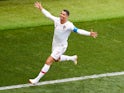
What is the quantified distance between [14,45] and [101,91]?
13.5ft

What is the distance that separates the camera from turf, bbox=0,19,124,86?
43.4 ft

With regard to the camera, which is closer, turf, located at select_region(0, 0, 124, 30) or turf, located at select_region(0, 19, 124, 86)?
turf, located at select_region(0, 19, 124, 86)

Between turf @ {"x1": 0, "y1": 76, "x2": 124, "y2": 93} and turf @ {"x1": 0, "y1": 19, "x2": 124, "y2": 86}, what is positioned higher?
turf @ {"x1": 0, "y1": 19, "x2": 124, "y2": 86}

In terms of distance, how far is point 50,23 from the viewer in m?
17.2

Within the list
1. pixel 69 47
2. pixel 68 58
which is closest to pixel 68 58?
pixel 68 58

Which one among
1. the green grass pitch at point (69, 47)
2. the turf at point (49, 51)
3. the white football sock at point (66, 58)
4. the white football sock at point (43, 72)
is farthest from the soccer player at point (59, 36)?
the turf at point (49, 51)

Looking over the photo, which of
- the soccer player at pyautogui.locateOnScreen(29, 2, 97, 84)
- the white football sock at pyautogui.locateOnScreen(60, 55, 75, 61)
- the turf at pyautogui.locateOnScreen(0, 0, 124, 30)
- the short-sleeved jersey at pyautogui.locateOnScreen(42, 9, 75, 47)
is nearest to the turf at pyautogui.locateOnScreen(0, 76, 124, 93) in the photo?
the soccer player at pyautogui.locateOnScreen(29, 2, 97, 84)

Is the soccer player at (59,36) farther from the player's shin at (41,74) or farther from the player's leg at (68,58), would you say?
the player's leg at (68,58)

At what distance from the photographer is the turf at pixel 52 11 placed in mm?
17281

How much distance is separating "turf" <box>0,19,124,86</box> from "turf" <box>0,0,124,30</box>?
2.22ft

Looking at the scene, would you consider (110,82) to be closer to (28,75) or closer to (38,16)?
(28,75)

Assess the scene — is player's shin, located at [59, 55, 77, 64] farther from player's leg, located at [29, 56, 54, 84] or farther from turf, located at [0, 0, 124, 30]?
turf, located at [0, 0, 124, 30]

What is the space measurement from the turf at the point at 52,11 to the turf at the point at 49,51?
677 millimetres

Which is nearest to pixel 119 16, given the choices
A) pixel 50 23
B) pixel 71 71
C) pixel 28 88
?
pixel 50 23
